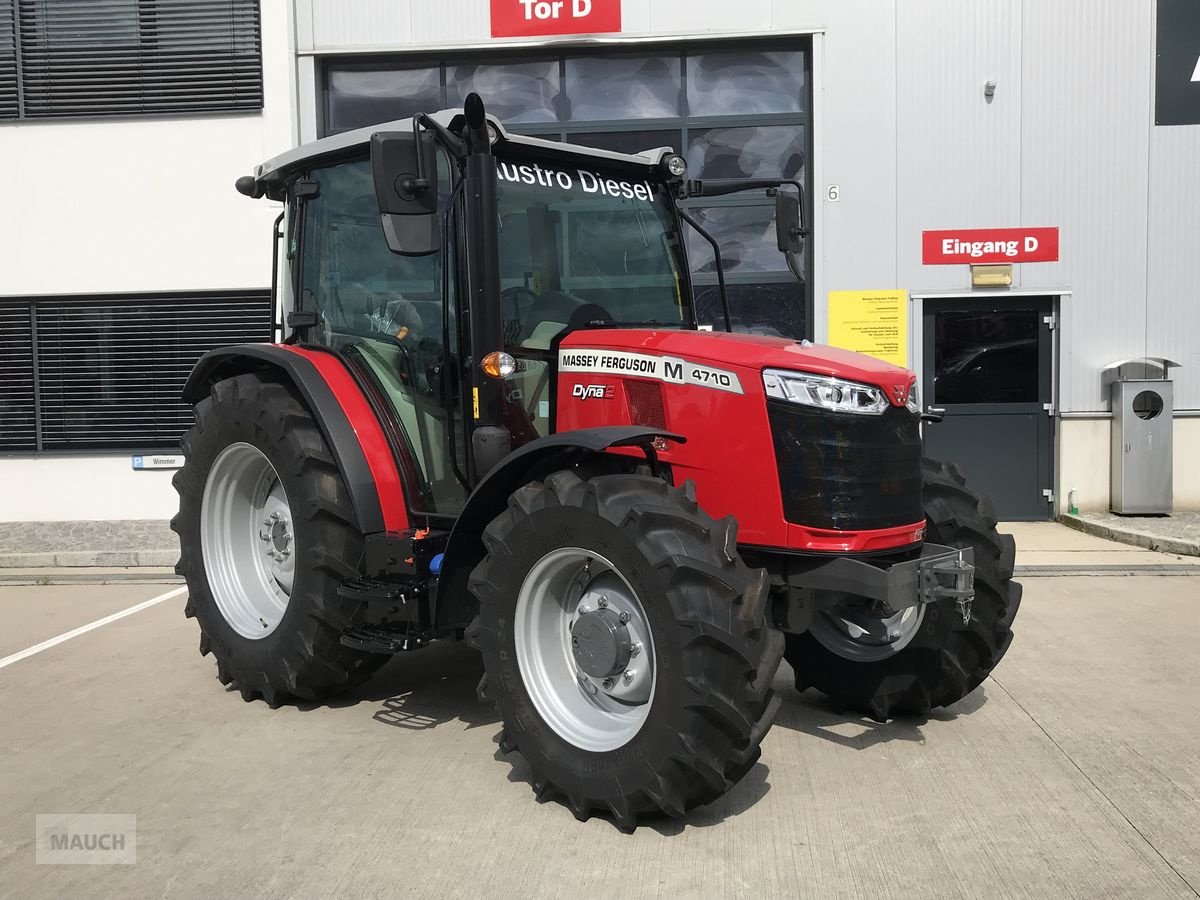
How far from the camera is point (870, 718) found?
482 centimetres

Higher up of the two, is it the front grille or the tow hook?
the front grille

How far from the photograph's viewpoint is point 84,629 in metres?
6.86

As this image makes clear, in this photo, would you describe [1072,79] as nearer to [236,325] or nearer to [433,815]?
[236,325]

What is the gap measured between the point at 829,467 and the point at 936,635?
1.12m

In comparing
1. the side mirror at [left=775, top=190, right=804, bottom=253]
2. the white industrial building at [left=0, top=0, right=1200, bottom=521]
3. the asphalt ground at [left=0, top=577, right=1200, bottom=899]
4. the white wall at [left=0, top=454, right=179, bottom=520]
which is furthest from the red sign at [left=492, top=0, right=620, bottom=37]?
the asphalt ground at [left=0, top=577, right=1200, bottom=899]

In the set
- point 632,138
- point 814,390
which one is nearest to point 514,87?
point 632,138

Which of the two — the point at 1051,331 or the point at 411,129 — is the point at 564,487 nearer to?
the point at 411,129

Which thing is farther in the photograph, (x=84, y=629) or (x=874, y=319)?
(x=874, y=319)

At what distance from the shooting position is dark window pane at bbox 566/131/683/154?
11.1m

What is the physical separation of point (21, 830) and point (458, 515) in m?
1.93

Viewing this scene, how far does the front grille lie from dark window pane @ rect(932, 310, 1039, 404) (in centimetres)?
748

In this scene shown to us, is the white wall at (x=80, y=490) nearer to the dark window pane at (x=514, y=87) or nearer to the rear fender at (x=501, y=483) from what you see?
the dark window pane at (x=514, y=87)

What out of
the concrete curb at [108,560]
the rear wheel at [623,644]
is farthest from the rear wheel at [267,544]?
the concrete curb at [108,560]

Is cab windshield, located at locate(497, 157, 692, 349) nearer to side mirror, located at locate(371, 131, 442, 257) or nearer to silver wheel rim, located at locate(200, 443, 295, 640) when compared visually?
side mirror, located at locate(371, 131, 442, 257)
